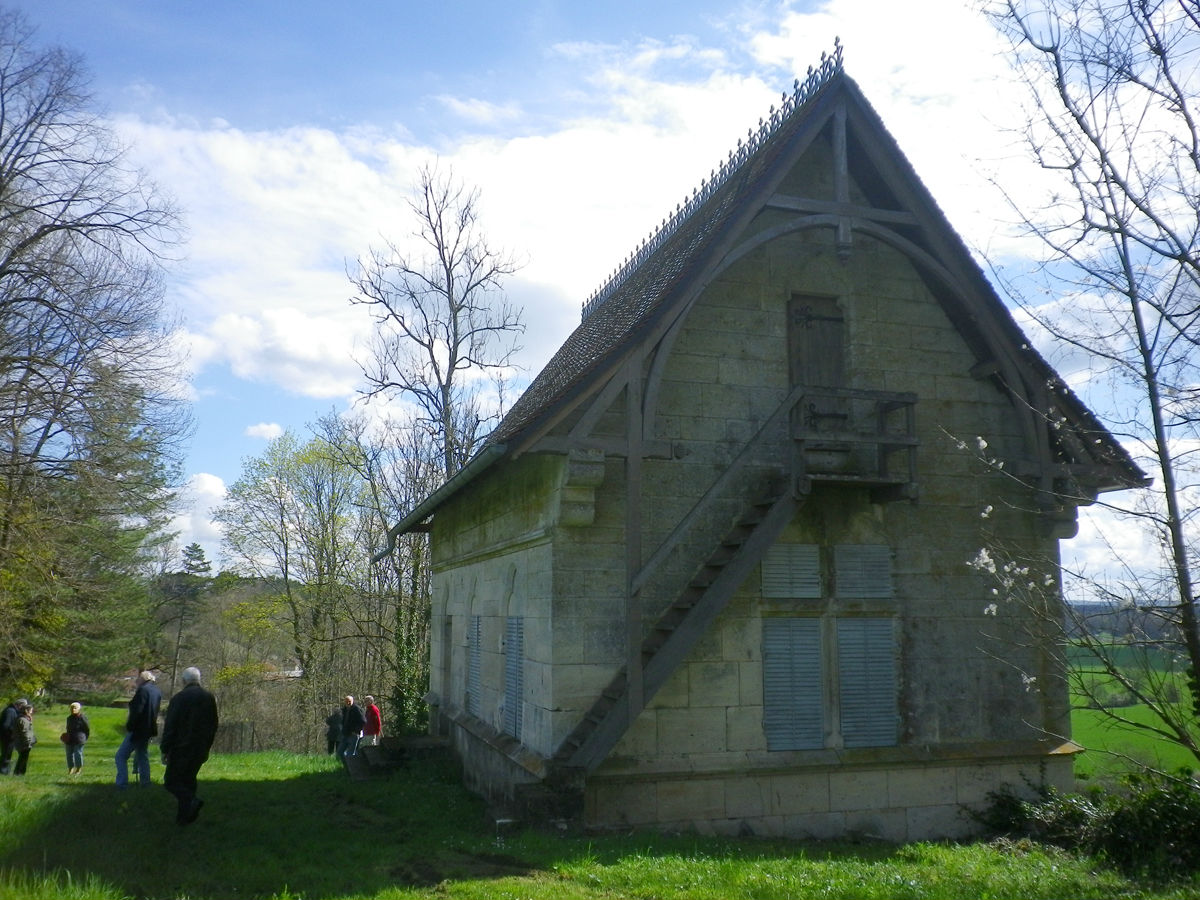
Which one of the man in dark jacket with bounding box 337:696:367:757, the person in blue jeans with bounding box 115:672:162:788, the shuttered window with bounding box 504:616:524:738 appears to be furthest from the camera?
the man in dark jacket with bounding box 337:696:367:757

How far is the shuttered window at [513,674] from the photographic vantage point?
1248 cm

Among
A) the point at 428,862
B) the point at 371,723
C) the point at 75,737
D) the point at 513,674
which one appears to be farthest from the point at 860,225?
the point at 75,737

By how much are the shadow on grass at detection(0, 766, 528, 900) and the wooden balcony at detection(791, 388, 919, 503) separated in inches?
208

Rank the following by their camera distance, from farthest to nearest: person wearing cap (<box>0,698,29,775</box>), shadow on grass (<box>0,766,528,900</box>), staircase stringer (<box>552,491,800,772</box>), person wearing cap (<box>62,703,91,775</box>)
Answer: person wearing cap (<box>62,703,91,775</box>) → person wearing cap (<box>0,698,29,775</box>) → staircase stringer (<box>552,491,800,772</box>) → shadow on grass (<box>0,766,528,900</box>)

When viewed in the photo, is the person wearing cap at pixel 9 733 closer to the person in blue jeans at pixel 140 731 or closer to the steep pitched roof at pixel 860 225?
the person in blue jeans at pixel 140 731

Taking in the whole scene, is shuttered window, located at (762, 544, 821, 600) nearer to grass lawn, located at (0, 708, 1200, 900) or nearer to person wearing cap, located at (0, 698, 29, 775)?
grass lawn, located at (0, 708, 1200, 900)

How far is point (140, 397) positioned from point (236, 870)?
9.53m

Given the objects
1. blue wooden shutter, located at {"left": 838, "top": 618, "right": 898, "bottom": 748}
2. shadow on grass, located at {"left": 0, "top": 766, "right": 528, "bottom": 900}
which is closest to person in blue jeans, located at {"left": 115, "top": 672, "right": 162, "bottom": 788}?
shadow on grass, located at {"left": 0, "top": 766, "right": 528, "bottom": 900}

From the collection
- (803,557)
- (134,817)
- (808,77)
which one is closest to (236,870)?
(134,817)

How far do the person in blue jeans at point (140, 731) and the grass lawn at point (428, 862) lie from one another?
0.37 metres

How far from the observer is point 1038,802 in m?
11.9

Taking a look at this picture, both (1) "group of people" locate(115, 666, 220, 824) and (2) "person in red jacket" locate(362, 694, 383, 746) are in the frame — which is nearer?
(1) "group of people" locate(115, 666, 220, 824)

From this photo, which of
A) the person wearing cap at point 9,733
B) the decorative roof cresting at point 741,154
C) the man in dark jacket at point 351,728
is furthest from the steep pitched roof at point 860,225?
the person wearing cap at point 9,733

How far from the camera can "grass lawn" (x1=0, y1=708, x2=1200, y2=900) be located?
25.8 feet
